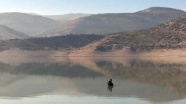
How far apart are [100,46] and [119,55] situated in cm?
1531

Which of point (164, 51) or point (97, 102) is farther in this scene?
point (164, 51)

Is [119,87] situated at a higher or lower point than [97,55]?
lower

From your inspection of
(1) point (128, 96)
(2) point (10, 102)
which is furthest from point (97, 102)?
(2) point (10, 102)

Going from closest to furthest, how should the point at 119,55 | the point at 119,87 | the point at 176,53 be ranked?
1. the point at 119,87
2. the point at 176,53
3. the point at 119,55

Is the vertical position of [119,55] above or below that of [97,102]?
above

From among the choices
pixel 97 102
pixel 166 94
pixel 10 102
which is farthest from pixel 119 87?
pixel 10 102

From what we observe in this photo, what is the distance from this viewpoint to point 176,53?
168 metres

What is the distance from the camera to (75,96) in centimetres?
4997

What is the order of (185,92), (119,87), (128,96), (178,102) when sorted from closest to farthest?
(178,102), (128,96), (185,92), (119,87)

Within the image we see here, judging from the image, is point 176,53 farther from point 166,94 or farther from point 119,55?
point 166,94

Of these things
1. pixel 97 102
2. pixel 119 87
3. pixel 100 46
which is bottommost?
pixel 97 102

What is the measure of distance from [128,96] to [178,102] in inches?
293

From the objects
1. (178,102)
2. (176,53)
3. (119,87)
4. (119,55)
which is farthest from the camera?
(119,55)

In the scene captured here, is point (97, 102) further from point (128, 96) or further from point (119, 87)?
point (119, 87)
